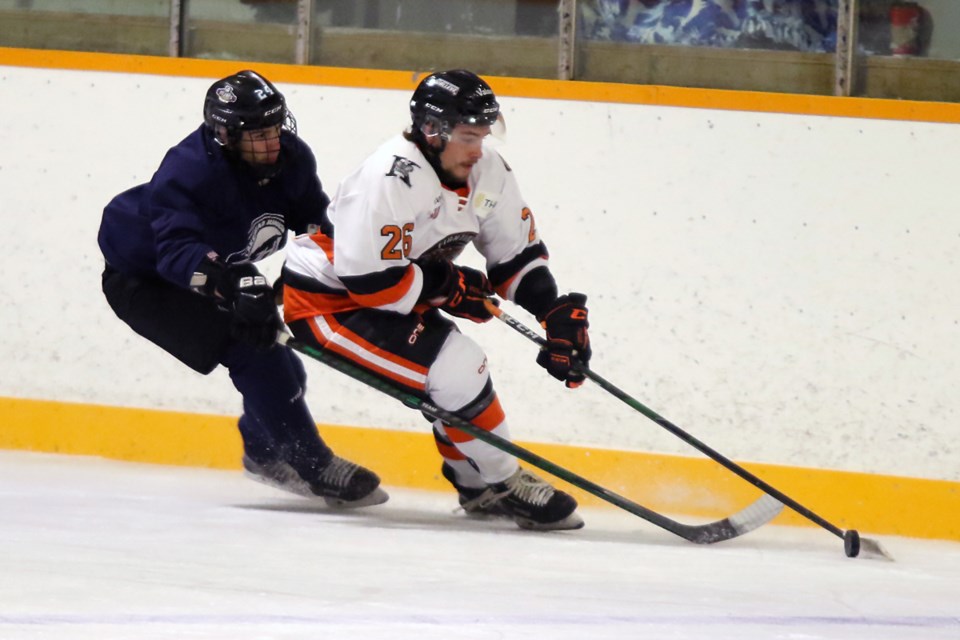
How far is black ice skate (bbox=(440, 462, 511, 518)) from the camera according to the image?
10.6ft

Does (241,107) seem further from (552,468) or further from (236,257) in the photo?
(552,468)

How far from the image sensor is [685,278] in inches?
149

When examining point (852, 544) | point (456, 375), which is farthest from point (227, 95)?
point (852, 544)

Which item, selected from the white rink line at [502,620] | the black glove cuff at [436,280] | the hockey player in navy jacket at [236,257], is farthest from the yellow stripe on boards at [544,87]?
the white rink line at [502,620]

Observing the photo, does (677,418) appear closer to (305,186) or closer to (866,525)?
(866,525)

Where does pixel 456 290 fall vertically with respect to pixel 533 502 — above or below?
above

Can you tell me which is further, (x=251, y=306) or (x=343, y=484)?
(x=343, y=484)

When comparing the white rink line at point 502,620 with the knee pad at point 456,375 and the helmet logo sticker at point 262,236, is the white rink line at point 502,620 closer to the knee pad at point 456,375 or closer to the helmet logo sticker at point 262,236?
the knee pad at point 456,375

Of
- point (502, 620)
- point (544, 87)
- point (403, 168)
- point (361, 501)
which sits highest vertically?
point (544, 87)

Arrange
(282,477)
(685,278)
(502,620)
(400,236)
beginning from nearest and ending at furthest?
(502,620) → (400,236) → (282,477) → (685,278)

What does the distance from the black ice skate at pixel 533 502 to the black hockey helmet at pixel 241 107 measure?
0.99 metres

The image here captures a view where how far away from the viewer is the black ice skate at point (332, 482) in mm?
3299

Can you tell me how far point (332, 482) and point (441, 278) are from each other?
2.06ft

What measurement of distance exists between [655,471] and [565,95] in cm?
111
